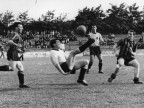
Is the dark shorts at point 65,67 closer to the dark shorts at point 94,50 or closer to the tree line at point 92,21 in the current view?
the dark shorts at point 94,50

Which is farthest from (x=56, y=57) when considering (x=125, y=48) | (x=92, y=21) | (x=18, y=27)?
(x=92, y=21)

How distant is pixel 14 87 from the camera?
1052 centimetres

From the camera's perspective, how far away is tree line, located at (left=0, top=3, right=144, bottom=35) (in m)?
58.1

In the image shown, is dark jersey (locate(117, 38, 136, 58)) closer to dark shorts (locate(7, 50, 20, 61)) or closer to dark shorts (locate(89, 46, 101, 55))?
dark shorts (locate(7, 50, 20, 61))

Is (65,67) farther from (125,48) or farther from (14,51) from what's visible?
(125,48)

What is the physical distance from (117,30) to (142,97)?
5350 cm

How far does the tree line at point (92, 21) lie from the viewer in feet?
191

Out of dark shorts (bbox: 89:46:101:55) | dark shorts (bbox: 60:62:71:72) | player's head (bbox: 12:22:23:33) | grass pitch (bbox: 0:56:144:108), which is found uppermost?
player's head (bbox: 12:22:23:33)

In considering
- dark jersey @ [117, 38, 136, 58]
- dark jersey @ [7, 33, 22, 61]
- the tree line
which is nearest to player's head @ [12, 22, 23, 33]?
dark jersey @ [7, 33, 22, 61]

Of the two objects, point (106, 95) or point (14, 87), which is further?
point (14, 87)

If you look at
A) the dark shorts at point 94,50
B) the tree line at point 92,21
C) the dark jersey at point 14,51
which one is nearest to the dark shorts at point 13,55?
the dark jersey at point 14,51

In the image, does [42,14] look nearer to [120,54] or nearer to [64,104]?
[120,54]

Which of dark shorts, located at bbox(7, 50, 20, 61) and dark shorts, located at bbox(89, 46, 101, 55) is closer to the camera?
dark shorts, located at bbox(7, 50, 20, 61)

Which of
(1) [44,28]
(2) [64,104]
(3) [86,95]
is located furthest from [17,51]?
(1) [44,28]
